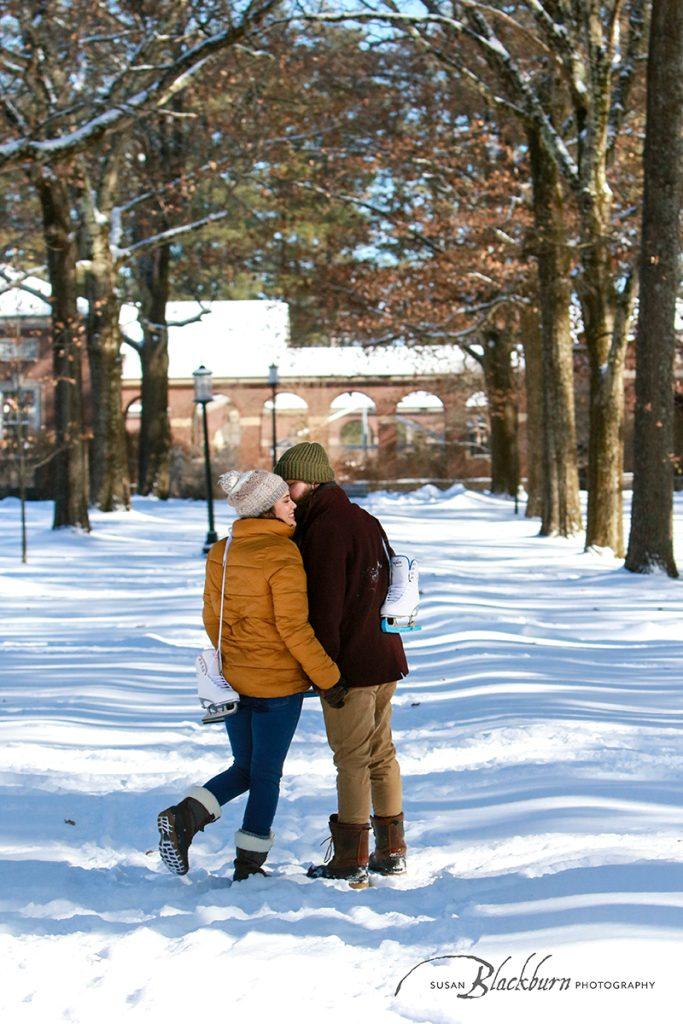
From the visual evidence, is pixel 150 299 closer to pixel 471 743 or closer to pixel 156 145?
pixel 156 145

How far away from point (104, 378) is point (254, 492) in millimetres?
25288

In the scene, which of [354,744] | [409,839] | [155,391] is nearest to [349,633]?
[354,744]

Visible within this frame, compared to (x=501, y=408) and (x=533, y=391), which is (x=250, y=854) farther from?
(x=501, y=408)

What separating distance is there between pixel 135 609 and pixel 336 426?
40.5 metres

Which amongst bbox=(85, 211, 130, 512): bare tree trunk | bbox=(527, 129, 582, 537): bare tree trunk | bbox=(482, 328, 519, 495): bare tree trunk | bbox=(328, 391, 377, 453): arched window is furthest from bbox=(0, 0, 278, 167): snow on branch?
bbox=(328, 391, 377, 453): arched window

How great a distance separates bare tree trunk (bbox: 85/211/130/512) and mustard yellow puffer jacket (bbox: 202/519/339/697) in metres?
24.9

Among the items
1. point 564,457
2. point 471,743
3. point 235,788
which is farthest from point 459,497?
point 235,788

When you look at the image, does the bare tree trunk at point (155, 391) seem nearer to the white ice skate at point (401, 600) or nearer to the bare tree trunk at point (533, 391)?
the bare tree trunk at point (533, 391)

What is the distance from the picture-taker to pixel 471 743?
7.54 metres

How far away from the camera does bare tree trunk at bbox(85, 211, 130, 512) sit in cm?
2939

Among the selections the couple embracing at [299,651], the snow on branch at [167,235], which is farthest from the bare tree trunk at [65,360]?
the couple embracing at [299,651]

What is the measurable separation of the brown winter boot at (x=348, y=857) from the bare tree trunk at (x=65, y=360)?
722 inches

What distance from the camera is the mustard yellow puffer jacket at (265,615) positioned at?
16.2ft

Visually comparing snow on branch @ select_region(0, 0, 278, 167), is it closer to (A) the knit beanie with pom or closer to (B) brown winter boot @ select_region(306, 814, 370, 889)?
(A) the knit beanie with pom
